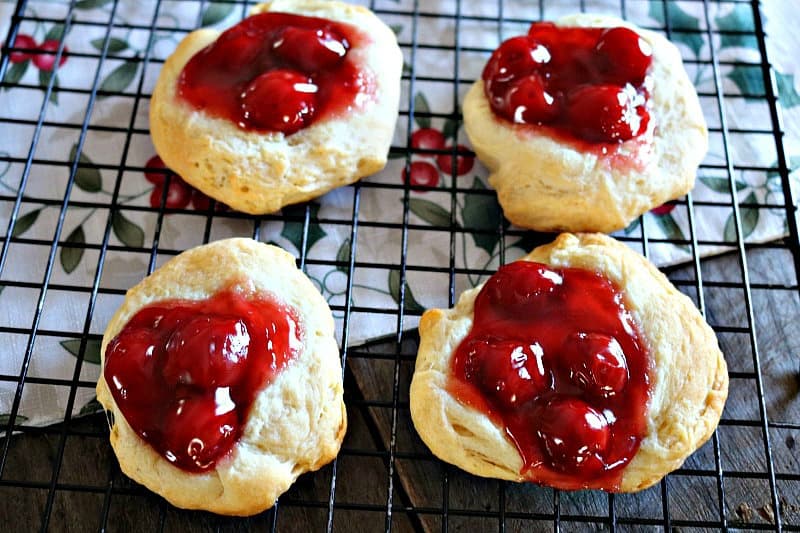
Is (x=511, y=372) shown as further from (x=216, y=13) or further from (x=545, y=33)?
(x=216, y=13)

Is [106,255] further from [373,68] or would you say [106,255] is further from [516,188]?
[516,188]

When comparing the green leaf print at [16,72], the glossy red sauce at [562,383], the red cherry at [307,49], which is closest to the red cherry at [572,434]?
the glossy red sauce at [562,383]

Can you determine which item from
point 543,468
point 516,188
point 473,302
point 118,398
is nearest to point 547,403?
point 543,468

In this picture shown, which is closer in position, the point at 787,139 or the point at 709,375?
the point at 709,375

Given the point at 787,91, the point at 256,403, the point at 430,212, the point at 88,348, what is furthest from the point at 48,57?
the point at 787,91

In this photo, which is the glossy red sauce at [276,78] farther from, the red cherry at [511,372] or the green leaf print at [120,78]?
the red cherry at [511,372]
